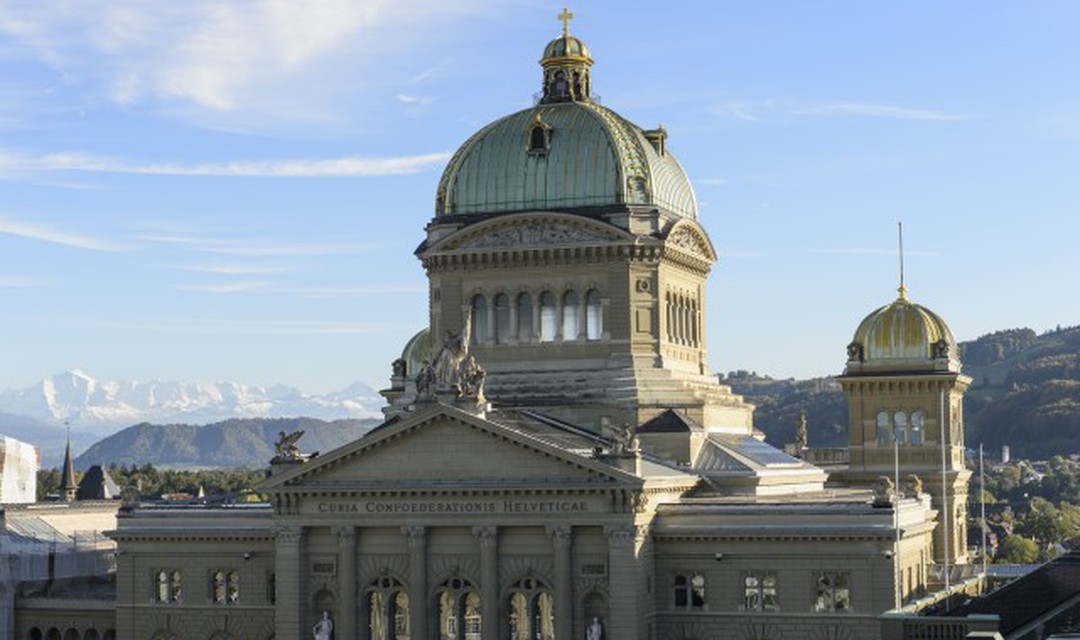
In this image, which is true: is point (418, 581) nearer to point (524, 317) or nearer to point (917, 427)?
point (524, 317)

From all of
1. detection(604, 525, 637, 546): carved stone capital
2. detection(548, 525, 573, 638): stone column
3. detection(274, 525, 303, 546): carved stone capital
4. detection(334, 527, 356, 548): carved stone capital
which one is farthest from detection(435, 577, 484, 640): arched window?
detection(604, 525, 637, 546): carved stone capital

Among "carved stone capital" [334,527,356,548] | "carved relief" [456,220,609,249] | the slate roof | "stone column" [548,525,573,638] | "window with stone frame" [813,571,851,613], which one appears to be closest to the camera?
the slate roof

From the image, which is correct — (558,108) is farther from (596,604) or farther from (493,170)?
(596,604)

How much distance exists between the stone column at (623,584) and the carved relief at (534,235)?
58.7 ft

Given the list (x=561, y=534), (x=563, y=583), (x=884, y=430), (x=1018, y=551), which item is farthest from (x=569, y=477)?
(x=1018, y=551)

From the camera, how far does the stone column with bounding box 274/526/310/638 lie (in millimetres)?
92875

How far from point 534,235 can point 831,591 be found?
24131 millimetres

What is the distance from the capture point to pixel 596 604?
88.7m

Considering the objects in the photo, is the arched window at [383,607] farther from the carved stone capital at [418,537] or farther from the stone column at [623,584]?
the stone column at [623,584]

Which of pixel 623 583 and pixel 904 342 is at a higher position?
pixel 904 342

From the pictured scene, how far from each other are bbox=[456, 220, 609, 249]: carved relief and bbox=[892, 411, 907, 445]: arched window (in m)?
24.2

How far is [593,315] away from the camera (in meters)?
100

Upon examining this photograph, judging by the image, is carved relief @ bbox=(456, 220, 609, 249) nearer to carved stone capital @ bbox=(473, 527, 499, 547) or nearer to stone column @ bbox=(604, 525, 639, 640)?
carved stone capital @ bbox=(473, 527, 499, 547)

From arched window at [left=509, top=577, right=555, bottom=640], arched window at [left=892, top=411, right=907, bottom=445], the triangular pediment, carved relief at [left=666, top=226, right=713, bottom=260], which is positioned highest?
carved relief at [left=666, top=226, right=713, bottom=260]
